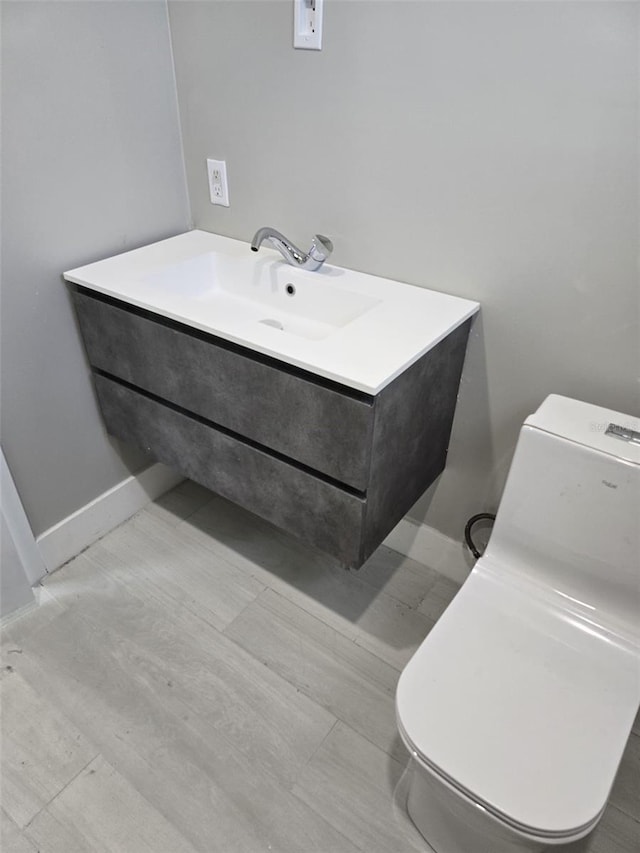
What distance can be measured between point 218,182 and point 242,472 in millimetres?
838

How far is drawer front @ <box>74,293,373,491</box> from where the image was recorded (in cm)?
115

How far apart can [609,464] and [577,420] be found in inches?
5.0

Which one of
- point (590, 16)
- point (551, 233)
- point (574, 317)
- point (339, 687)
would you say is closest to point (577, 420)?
point (574, 317)

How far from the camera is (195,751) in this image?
4.36 feet

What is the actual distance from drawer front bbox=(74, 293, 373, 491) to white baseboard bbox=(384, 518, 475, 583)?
0.63 meters

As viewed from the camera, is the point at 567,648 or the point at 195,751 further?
the point at 195,751

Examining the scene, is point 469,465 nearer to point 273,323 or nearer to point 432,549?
point 432,549

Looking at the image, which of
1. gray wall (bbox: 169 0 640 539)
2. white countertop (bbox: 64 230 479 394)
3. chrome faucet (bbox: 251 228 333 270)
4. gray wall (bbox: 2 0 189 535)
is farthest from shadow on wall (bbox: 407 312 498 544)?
gray wall (bbox: 2 0 189 535)

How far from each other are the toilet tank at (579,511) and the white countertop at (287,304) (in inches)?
12.4

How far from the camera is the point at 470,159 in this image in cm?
122

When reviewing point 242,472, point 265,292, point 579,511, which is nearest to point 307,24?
point 265,292

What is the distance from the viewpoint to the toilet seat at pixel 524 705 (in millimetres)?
903

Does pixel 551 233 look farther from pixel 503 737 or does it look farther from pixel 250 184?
pixel 503 737

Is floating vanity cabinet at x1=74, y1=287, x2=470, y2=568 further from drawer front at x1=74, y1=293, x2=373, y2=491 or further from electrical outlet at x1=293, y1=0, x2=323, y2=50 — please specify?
electrical outlet at x1=293, y1=0, x2=323, y2=50
